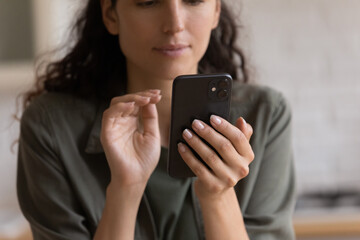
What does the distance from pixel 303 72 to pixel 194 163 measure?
1220 millimetres

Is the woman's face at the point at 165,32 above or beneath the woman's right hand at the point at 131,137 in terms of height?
above

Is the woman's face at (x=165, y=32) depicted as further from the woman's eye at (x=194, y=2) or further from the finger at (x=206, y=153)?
the finger at (x=206, y=153)

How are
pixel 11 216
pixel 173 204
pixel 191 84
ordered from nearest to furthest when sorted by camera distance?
pixel 191 84
pixel 173 204
pixel 11 216

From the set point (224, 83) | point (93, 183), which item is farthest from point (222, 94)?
point (93, 183)

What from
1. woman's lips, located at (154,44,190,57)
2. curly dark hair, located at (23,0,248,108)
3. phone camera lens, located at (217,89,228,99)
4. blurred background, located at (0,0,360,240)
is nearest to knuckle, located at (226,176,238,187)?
phone camera lens, located at (217,89,228,99)

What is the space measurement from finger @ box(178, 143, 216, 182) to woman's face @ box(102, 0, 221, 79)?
0.57 ft

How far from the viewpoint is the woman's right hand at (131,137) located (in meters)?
0.87

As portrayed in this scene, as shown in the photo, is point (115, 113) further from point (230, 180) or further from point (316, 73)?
point (316, 73)

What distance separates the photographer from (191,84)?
0.81m

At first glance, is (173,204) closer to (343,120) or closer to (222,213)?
(222,213)

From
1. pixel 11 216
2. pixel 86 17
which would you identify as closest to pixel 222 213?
pixel 86 17

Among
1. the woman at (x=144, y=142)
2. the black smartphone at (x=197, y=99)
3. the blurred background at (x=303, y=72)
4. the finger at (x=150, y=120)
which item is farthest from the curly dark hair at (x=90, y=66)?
the blurred background at (x=303, y=72)

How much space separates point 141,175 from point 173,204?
17cm

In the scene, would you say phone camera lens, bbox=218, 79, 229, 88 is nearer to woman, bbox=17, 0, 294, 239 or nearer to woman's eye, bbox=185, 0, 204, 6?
woman, bbox=17, 0, 294, 239
